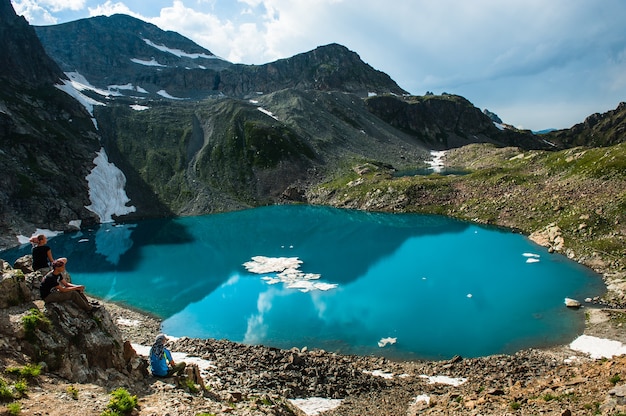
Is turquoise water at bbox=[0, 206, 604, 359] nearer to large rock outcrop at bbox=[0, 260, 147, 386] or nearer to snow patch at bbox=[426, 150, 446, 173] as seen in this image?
large rock outcrop at bbox=[0, 260, 147, 386]

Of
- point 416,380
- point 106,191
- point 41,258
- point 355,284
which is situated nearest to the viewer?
point 41,258

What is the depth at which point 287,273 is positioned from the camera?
186ft

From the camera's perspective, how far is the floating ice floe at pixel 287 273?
51.7m

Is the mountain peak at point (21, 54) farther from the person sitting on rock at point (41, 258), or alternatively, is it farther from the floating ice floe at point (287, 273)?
the person sitting on rock at point (41, 258)

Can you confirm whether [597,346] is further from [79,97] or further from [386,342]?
[79,97]

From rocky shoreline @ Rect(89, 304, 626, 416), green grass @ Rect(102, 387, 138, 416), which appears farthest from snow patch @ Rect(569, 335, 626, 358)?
green grass @ Rect(102, 387, 138, 416)

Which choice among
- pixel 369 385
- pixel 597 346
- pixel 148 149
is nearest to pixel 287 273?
pixel 369 385

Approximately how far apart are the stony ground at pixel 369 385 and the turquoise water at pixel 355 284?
350 centimetres

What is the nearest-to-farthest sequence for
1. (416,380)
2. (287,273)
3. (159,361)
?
(159,361) < (416,380) < (287,273)

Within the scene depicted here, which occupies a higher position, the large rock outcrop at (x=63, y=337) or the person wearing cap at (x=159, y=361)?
the large rock outcrop at (x=63, y=337)

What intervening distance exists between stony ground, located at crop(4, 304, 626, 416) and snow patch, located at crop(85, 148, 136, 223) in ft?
247

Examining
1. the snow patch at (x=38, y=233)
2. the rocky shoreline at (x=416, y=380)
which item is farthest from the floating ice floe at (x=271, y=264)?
the snow patch at (x=38, y=233)

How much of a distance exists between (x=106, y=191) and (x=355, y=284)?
86.6 m

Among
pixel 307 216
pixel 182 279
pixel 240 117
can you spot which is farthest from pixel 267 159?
pixel 182 279
